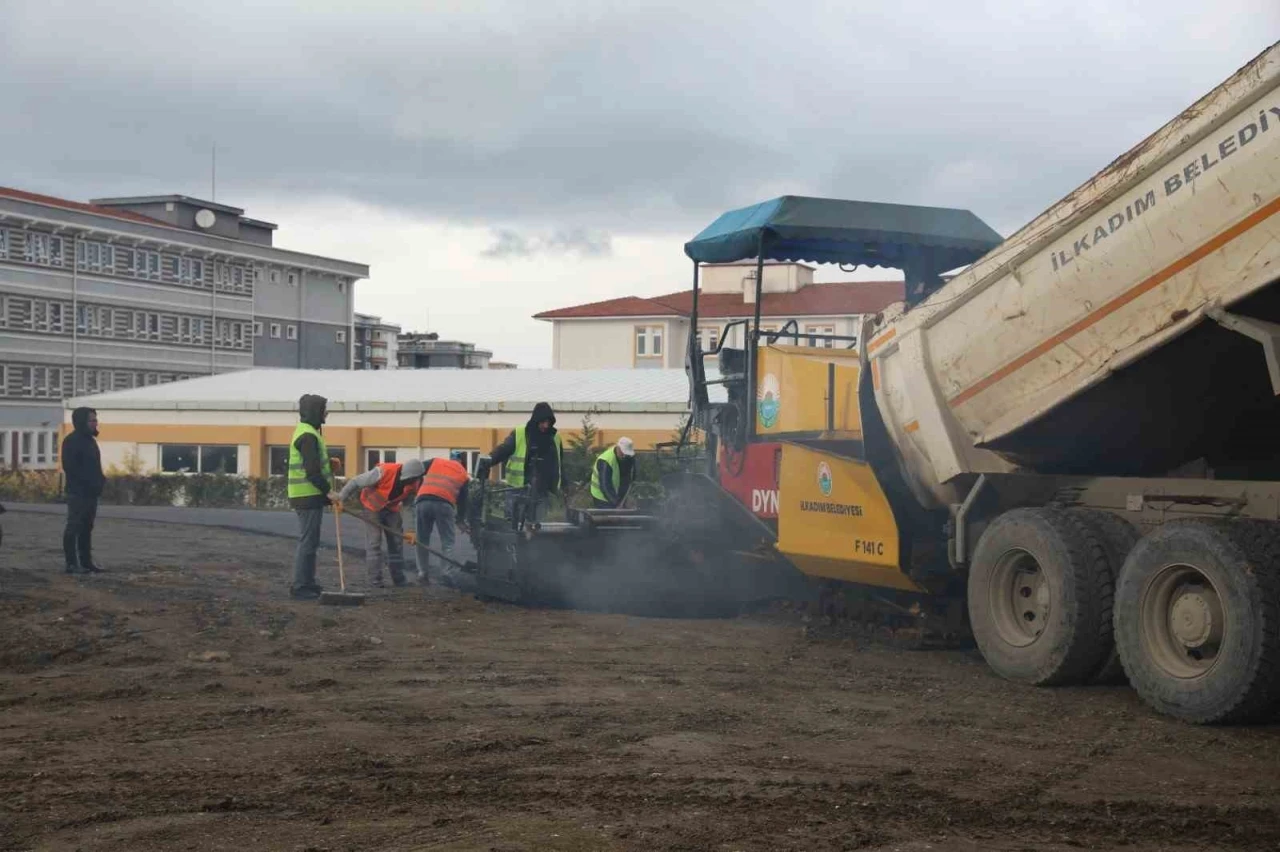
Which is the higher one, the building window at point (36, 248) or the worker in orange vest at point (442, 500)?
the building window at point (36, 248)

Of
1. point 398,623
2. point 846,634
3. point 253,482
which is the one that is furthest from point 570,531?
point 253,482

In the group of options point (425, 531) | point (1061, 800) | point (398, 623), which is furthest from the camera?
point (425, 531)

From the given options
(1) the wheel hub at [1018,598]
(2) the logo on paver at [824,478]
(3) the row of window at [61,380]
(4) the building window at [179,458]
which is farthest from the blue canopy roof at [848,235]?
(3) the row of window at [61,380]

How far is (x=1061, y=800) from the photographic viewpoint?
549 centimetres

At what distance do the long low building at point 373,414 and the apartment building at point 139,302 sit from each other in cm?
1433

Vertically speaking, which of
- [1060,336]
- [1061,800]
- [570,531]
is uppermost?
[1060,336]

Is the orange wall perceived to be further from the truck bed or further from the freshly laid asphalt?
the truck bed

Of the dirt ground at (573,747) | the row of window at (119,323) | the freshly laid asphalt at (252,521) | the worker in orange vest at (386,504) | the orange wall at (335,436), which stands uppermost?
the row of window at (119,323)

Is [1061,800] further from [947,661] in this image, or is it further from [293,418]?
[293,418]

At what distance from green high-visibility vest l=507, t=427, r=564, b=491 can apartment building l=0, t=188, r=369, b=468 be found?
4842cm

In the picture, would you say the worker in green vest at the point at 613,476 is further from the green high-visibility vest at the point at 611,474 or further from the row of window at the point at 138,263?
the row of window at the point at 138,263

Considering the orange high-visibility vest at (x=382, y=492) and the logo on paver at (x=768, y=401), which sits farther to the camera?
the orange high-visibility vest at (x=382, y=492)

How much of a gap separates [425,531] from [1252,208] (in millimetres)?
9661

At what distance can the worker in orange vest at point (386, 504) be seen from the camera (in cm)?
1382
